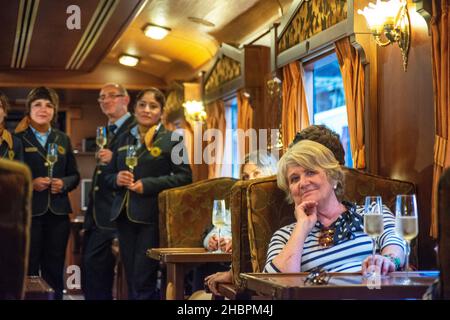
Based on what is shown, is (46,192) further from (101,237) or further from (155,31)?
(155,31)

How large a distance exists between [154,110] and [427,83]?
193 centimetres

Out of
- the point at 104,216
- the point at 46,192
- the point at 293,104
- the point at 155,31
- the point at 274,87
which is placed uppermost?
the point at 155,31

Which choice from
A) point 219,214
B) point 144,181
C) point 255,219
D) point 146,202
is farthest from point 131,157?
point 255,219

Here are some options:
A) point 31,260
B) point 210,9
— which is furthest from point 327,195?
point 210,9

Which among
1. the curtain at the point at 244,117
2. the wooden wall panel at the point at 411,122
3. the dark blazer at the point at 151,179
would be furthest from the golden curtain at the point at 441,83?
the curtain at the point at 244,117

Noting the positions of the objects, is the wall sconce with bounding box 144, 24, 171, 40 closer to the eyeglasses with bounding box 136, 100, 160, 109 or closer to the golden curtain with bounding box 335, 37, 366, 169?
the eyeglasses with bounding box 136, 100, 160, 109

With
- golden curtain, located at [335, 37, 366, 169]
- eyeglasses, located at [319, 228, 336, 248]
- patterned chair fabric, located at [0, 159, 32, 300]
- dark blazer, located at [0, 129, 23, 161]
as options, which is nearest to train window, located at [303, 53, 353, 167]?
golden curtain, located at [335, 37, 366, 169]

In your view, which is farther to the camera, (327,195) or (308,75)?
(308,75)

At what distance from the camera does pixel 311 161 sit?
3.22m

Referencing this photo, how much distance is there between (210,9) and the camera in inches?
329

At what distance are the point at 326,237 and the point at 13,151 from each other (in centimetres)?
307

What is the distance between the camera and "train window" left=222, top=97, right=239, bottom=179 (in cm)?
935
